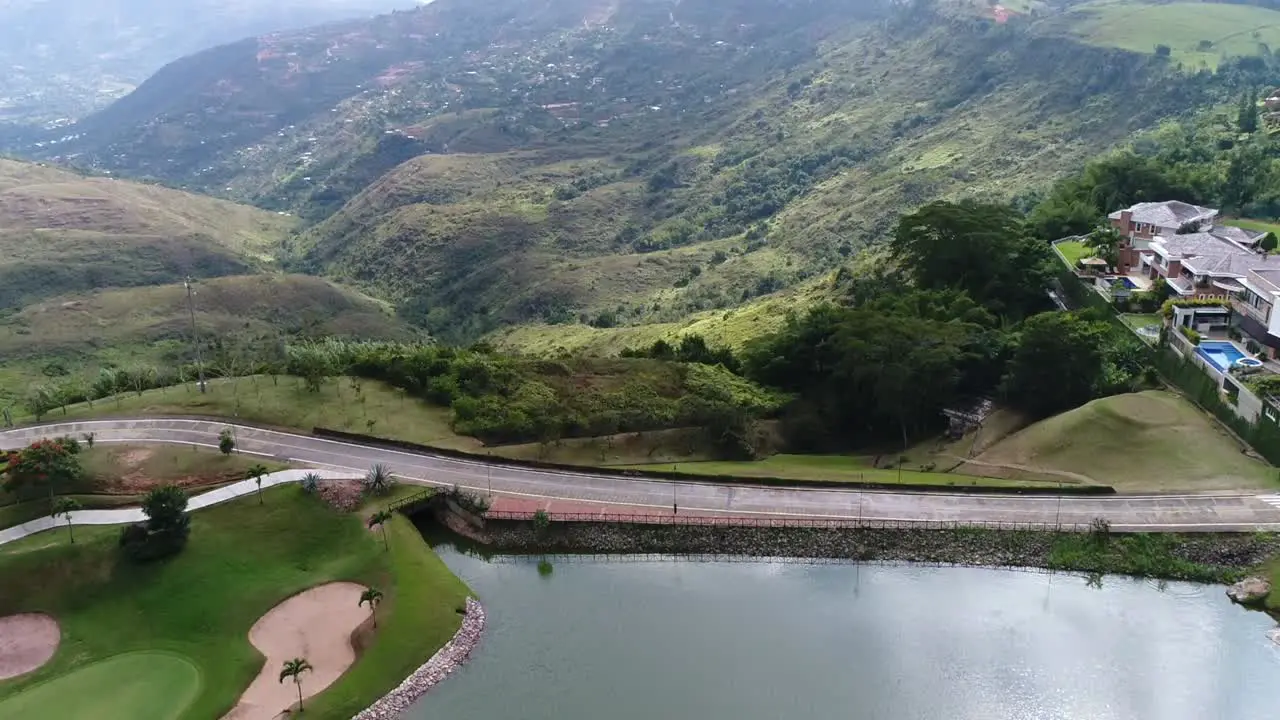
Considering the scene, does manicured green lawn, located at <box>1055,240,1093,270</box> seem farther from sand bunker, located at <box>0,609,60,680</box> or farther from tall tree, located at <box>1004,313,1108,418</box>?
sand bunker, located at <box>0,609,60,680</box>

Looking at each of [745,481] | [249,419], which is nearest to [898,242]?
[745,481]

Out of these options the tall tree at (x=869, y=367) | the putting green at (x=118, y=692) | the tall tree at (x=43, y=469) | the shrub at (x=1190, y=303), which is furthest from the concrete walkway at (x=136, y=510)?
the shrub at (x=1190, y=303)

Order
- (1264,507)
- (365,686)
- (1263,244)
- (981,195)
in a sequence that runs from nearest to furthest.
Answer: (365,686), (1264,507), (1263,244), (981,195)

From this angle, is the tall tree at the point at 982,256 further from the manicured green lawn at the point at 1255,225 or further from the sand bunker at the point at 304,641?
A: the sand bunker at the point at 304,641

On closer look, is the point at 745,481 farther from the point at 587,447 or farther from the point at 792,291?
the point at 792,291

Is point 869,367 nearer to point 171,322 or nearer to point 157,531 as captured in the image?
point 157,531
